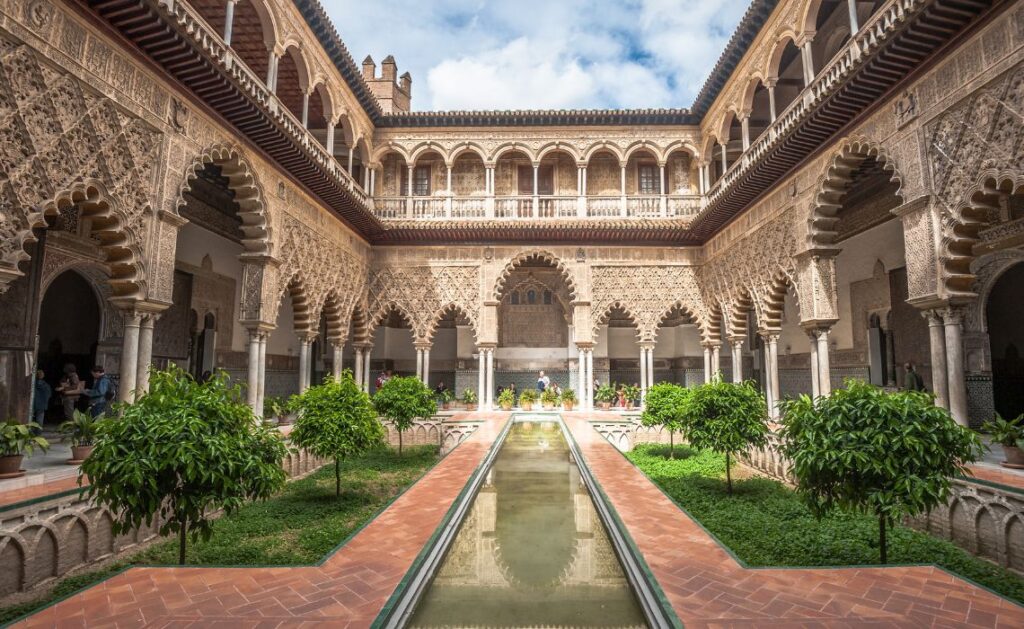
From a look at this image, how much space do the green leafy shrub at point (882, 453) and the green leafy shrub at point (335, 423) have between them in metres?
5.30

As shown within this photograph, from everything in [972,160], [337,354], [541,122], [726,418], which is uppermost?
[541,122]

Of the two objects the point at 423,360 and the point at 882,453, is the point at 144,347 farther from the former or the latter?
the point at 423,360

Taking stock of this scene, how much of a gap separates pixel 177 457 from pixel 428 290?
41.9ft

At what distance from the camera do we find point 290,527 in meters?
5.94

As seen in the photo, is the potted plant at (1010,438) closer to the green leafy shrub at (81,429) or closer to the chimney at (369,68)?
the green leafy shrub at (81,429)

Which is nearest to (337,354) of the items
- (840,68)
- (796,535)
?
(796,535)

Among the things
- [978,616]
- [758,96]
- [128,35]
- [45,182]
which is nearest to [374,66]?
[758,96]

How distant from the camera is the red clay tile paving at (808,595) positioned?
2.82 metres

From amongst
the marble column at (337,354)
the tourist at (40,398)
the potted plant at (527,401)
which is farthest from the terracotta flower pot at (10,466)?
the potted plant at (527,401)

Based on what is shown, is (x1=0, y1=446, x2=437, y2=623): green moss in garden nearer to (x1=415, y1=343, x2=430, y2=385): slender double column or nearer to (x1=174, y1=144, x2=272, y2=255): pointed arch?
(x1=174, y1=144, x2=272, y2=255): pointed arch

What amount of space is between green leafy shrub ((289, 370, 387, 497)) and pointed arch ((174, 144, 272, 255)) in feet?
13.9

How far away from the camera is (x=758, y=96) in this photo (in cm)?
1472

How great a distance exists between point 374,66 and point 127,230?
16.6 meters

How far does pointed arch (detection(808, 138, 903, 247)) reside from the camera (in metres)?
8.61
